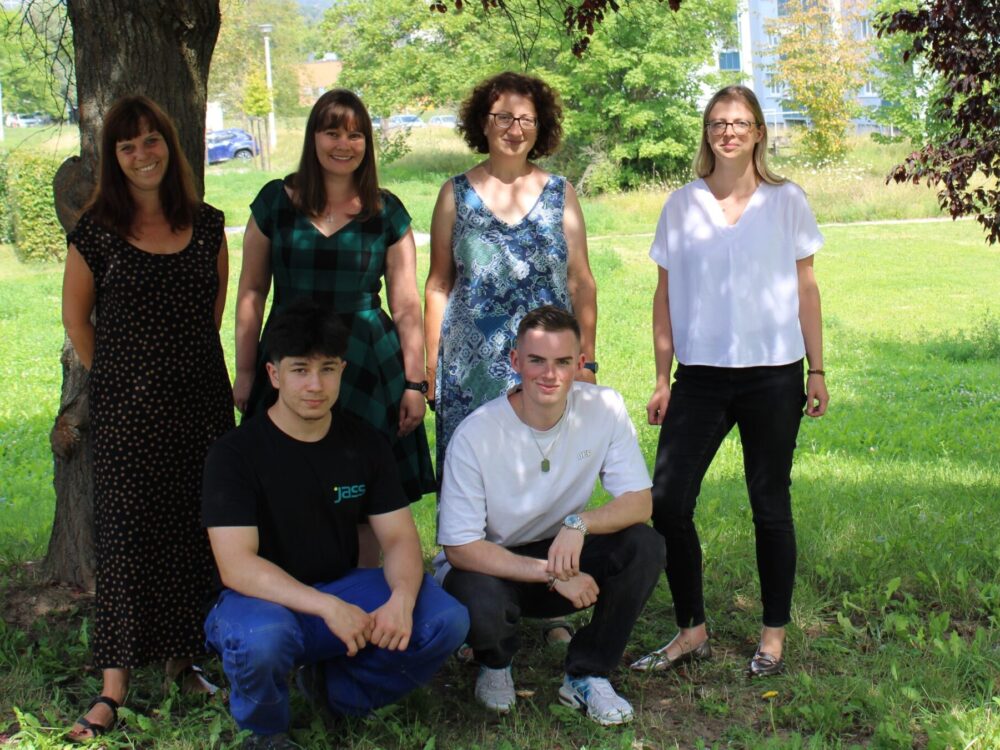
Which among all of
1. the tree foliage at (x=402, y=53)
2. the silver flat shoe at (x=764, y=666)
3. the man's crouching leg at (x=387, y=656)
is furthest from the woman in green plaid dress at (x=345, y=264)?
the tree foliage at (x=402, y=53)

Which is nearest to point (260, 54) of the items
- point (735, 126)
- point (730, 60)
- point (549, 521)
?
point (730, 60)

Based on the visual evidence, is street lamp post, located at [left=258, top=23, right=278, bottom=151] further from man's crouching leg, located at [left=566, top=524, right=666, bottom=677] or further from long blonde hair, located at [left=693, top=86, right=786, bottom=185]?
man's crouching leg, located at [left=566, top=524, right=666, bottom=677]

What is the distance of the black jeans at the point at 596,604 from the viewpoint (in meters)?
3.80

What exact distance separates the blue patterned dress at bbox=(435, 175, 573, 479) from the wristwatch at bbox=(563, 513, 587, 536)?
66 cm

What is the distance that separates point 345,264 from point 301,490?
887 mm

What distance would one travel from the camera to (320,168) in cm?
411

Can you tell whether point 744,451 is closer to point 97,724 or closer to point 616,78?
point 97,724

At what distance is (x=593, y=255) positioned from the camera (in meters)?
19.8

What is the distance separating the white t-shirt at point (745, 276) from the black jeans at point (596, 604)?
0.69 m

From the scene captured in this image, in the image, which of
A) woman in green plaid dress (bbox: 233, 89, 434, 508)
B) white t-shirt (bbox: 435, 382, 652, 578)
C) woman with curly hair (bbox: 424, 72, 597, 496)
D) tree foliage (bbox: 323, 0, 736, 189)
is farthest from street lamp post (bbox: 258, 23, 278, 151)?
white t-shirt (bbox: 435, 382, 652, 578)

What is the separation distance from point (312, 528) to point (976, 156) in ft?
20.3

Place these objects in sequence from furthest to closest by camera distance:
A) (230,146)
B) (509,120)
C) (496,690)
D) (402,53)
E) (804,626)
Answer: (230,146) → (402,53) → (804,626) → (509,120) → (496,690)

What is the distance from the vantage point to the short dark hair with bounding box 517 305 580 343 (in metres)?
3.81

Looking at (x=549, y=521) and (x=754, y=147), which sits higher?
(x=754, y=147)
